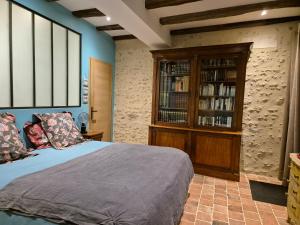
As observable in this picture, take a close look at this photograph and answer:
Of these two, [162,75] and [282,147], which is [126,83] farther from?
[282,147]

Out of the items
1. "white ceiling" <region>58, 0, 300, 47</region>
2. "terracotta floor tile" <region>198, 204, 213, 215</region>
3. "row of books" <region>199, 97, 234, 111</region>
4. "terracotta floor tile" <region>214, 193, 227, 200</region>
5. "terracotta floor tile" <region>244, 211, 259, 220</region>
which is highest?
"white ceiling" <region>58, 0, 300, 47</region>

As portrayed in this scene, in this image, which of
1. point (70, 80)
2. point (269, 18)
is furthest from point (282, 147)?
point (70, 80)

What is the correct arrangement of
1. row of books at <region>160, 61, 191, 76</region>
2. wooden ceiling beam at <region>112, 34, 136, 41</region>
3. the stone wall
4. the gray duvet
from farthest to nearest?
wooden ceiling beam at <region>112, 34, 136, 41</region>, row of books at <region>160, 61, 191, 76</region>, the stone wall, the gray duvet

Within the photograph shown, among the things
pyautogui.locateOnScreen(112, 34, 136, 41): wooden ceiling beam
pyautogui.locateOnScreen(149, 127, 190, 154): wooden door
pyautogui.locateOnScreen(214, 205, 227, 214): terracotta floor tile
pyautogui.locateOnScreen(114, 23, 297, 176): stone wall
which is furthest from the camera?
pyautogui.locateOnScreen(112, 34, 136, 41): wooden ceiling beam

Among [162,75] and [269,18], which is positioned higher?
[269,18]

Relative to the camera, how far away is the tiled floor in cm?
215

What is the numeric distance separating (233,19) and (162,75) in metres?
1.52

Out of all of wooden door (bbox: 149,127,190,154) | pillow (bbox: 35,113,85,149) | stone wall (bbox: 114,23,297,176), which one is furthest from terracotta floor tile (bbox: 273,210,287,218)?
pillow (bbox: 35,113,85,149)

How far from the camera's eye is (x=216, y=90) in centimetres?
346

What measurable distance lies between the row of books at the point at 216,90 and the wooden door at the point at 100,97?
202cm

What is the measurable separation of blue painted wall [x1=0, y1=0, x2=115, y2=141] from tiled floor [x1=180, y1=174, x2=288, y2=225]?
230 cm

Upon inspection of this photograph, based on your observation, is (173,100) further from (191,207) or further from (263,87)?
(191,207)

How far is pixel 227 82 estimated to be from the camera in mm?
3387

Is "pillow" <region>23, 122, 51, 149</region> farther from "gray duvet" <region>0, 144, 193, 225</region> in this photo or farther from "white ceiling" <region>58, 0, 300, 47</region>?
"white ceiling" <region>58, 0, 300, 47</region>
